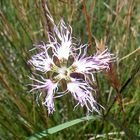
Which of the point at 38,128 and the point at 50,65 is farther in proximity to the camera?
the point at 38,128

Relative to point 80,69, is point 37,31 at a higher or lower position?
higher

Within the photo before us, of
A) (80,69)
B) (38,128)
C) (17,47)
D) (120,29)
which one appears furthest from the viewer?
(120,29)

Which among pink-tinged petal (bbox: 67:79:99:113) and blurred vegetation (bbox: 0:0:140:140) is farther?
blurred vegetation (bbox: 0:0:140:140)

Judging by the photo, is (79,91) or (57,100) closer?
(79,91)

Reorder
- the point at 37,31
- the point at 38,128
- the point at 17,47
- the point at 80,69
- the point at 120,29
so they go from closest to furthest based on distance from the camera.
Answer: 1. the point at 80,69
2. the point at 38,128
3. the point at 17,47
4. the point at 37,31
5. the point at 120,29

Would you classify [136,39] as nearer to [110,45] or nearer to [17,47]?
[110,45]

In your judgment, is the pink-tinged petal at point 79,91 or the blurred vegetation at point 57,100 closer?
the pink-tinged petal at point 79,91

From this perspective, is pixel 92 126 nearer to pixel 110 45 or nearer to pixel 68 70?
pixel 110 45

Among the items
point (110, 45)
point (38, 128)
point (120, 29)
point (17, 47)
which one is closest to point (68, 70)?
point (38, 128)

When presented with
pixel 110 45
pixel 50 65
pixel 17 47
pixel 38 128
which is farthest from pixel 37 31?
pixel 50 65
